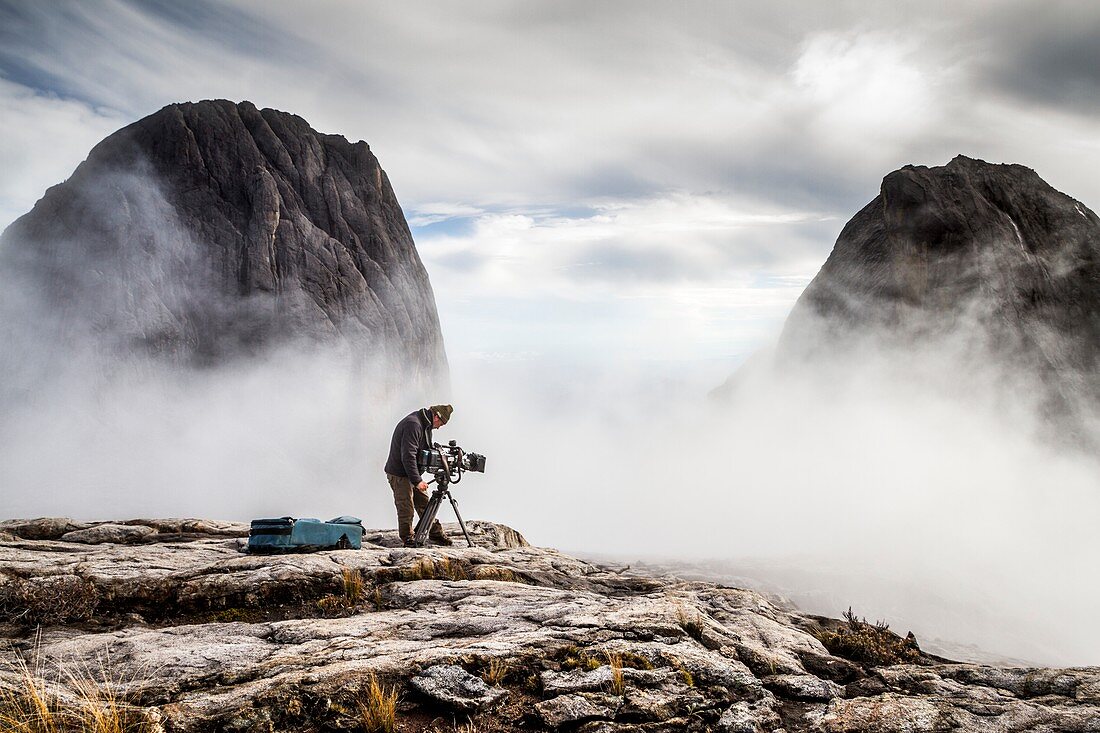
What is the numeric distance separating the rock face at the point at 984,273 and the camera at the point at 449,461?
35.4 m

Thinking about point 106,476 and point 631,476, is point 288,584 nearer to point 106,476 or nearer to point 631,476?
point 106,476

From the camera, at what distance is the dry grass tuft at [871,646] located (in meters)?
6.78

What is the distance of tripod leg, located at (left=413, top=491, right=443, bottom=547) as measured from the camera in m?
12.1

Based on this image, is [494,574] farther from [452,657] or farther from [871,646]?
[871,646]

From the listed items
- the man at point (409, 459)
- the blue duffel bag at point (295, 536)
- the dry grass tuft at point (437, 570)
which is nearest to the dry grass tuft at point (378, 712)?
the dry grass tuft at point (437, 570)

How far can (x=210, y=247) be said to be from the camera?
145ft

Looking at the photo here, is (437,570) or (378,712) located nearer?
(378,712)

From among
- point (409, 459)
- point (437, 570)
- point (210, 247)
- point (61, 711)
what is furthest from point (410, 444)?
point (210, 247)

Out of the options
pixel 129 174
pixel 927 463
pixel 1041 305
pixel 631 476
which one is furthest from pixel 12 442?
pixel 1041 305

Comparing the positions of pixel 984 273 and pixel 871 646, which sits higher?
pixel 984 273

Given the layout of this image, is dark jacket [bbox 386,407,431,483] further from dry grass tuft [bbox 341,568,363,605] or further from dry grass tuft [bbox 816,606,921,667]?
dry grass tuft [bbox 816,606,921,667]

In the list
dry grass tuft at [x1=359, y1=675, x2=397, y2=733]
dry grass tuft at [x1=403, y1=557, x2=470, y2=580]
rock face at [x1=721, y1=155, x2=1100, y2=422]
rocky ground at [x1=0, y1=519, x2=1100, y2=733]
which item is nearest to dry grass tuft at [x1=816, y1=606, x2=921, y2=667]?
rocky ground at [x1=0, y1=519, x2=1100, y2=733]

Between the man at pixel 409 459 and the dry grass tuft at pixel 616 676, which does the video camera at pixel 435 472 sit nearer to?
the man at pixel 409 459

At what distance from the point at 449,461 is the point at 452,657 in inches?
281
